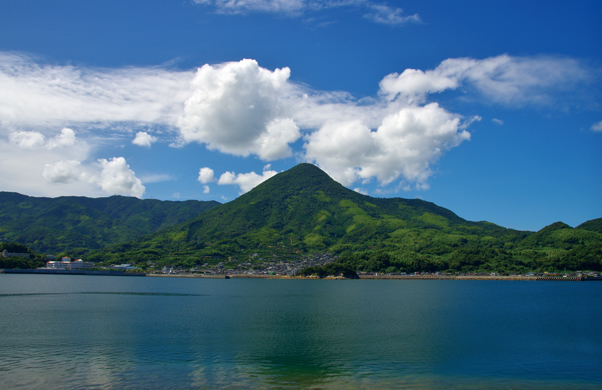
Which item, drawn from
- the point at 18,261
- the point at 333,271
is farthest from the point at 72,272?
the point at 333,271

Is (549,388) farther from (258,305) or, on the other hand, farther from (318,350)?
(258,305)

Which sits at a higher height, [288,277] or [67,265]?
[67,265]

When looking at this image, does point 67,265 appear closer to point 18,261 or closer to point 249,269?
point 18,261

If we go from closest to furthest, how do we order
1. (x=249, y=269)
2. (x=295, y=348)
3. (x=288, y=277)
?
(x=295, y=348)
(x=288, y=277)
(x=249, y=269)

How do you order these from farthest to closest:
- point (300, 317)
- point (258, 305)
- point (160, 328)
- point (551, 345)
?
point (258, 305), point (300, 317), point (160, 328), point (551, 345)

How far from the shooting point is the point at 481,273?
17450cm

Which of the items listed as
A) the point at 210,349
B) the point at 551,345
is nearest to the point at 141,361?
the point at 210,349

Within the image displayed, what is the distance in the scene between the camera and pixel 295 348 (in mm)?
33281

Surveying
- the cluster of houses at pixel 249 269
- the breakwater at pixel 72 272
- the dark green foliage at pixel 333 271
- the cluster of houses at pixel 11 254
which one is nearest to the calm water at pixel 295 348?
the dark green foliage at pixel 333 271

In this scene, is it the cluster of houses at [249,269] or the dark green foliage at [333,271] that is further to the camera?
the cluster of houses at [249,269]

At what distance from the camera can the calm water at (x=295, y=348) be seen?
24484 mm

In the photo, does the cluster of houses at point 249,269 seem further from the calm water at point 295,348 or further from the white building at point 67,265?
the calm water at point 295,348

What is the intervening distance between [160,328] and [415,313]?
33327 mm

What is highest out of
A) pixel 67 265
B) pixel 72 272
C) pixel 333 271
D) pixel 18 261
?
pixel 18 261
